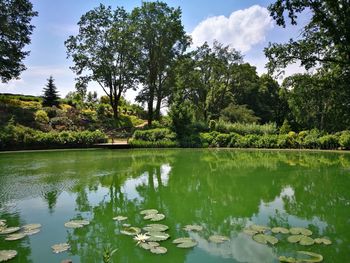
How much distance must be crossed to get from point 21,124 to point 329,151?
23677 mm

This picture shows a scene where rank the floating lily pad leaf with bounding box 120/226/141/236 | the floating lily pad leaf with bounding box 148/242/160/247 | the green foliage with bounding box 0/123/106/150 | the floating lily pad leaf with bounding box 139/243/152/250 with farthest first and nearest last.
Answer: the green foliage with bounding box 0/123/106/150 < the floating lily pad leaf with bounding box 120/226/141/236 < the floating lily pad leaf with bounding box 148/242/160/247 < the floating lily pad leaf with bounding box 139/243/152/250

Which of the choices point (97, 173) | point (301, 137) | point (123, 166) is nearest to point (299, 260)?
point (97, 173)

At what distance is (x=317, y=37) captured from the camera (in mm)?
13680

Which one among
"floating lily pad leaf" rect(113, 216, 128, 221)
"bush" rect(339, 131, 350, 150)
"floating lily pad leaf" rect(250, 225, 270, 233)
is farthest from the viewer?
"bush" rect(339, 131, 350, 150)

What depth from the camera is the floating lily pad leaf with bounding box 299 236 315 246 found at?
216 inches

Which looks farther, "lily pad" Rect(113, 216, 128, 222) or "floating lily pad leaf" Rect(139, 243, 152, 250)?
"lily pad" Rect(113, 216, 128, 222)

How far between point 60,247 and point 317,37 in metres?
12.7

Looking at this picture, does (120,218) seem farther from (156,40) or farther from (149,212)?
(156,40)

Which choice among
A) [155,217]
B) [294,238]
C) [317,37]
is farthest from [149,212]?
[317,37]

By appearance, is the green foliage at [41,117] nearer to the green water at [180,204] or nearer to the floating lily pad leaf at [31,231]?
the green water at [180,204]

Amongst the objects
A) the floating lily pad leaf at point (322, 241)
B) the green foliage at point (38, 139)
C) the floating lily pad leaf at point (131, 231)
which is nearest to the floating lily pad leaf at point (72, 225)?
the floating lily pad leaf at point (131, 231)

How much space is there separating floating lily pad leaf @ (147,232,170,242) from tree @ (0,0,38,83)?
89.2 ft

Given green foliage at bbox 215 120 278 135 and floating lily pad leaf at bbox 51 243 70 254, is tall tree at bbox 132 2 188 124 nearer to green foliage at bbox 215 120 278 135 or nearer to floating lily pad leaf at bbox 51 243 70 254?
green foliage at bbox 215 120 278 135

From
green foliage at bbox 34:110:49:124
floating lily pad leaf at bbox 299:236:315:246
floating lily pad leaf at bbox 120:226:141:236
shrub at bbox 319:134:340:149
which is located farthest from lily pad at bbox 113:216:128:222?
green foliage at bbox 34:110:49:124
